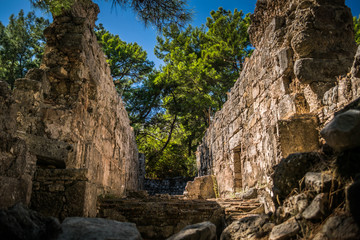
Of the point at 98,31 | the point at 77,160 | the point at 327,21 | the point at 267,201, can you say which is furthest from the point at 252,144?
the point at 98,31

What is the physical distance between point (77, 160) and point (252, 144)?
12.5 ft

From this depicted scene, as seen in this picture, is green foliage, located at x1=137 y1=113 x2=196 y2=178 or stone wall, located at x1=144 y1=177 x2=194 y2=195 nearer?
stone wall, located at x1=144 y1=177 x2=194 y2=195

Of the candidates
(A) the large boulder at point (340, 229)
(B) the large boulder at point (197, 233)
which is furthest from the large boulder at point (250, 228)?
(A) the large boulder at point (340, 229)

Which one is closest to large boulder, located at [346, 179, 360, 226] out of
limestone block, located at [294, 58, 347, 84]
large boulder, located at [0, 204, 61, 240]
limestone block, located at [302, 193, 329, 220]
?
limestone block, located at [302, 193, 329, 220]

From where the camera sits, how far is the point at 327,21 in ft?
17.1

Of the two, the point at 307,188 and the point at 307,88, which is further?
the point at 307,88

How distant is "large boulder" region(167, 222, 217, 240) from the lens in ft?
8.42

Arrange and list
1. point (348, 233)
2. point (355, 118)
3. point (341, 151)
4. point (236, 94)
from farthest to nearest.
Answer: point (236, 94)
point (341, 151)
point (355, 118)
point (348, 233)

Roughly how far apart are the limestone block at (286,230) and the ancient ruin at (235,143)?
1 centimetres

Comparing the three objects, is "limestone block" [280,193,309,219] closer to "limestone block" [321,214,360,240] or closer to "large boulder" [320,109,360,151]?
"limestone block" [321,214,360,240]

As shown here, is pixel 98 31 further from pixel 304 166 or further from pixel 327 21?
pixel 304 166

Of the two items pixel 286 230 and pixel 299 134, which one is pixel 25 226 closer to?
pixel 286 230

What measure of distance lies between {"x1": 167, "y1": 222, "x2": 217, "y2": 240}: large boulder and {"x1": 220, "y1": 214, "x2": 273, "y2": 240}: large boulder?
8.6 inches

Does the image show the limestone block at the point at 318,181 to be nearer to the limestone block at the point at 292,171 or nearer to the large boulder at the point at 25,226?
the limestone block at the point at 292,171
